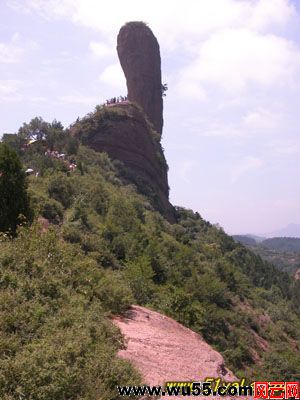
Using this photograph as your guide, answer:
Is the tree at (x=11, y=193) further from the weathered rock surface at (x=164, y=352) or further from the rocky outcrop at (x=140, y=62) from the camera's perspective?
the rocky outcrop at (x=140, y=62)

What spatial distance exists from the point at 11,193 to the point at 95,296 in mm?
5222

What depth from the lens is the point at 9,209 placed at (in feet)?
42.2

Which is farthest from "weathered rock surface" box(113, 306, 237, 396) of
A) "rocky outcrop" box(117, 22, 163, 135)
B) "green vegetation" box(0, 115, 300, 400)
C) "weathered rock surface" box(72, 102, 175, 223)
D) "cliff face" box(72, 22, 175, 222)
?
"rocky outcrop" box(117, 22, 163, 135)

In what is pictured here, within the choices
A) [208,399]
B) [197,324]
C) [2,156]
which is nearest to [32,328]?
[208,399]

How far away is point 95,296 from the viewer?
9523 mm

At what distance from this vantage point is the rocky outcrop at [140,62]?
49000mm

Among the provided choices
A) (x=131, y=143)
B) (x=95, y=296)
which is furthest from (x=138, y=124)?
(x=95, y=296)

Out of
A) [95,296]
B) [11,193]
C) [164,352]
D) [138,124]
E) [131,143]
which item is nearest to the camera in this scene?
[164,352]

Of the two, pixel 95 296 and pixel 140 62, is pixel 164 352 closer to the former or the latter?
pixel 95 296

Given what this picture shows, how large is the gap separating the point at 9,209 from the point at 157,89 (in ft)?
132

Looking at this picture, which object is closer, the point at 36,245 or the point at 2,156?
the point at 36,245

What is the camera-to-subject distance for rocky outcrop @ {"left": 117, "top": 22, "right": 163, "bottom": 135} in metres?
49.0

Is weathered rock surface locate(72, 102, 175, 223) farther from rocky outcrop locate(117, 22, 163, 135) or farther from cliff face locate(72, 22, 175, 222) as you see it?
rocky outcrop locate(117, 22, 163, 135)

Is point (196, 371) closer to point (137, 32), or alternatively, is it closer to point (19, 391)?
point (19, 391)
